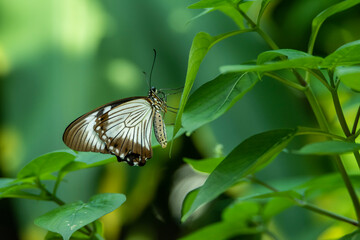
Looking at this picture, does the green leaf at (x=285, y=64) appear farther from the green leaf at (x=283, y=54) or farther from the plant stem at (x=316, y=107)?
the plant stem at (x=316, y=107)

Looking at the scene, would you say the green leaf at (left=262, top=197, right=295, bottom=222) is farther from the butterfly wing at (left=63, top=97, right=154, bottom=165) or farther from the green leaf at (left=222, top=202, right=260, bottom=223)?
the butterfly wing at (left=63, top=97, right=154, bottom=165)

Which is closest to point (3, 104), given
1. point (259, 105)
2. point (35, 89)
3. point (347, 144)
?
point (35, 89)

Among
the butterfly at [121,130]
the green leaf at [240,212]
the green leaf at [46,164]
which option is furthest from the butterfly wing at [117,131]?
the green leaf at [240,212]

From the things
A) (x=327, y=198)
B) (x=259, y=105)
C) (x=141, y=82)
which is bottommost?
(x=327, y=198)

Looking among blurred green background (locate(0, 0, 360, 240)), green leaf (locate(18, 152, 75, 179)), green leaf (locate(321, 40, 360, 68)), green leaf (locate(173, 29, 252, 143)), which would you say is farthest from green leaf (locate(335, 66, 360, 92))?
blurred green background (locate(0, 0, 360, 240))

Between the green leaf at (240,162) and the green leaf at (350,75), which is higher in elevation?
the green leaf at (350,75)

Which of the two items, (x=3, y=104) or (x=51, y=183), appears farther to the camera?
(x=3, y=104)

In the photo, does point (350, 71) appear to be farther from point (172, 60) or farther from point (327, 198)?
point (172, 60)
